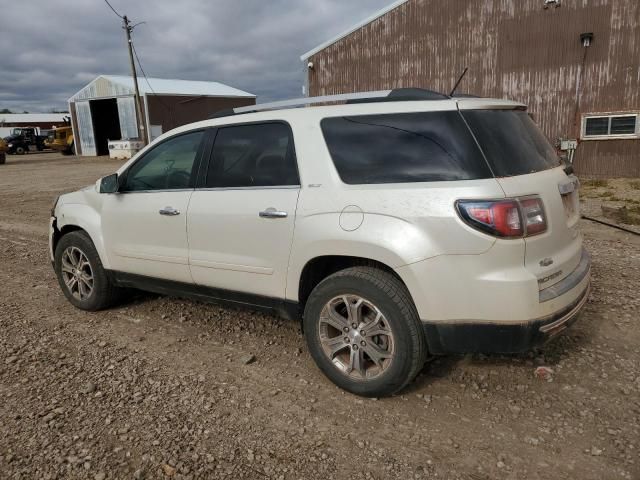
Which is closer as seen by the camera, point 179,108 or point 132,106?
point 132,106

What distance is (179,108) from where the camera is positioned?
1352 inches

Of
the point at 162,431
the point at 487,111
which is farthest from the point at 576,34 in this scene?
the point at 162,431

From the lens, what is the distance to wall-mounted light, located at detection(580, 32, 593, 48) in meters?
13.6

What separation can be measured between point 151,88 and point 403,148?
111ft

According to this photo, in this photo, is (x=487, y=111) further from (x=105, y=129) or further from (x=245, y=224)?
(x=105, y=129)

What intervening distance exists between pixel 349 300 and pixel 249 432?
965 millimetres

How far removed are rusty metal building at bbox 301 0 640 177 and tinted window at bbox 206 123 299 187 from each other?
13.3 m

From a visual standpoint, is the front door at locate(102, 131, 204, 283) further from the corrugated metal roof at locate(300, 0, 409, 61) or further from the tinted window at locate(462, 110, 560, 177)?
the corrugated metal roof at locate(300, 0, 409, 61)

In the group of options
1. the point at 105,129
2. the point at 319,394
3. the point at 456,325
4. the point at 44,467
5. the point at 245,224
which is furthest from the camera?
the point at 105,129

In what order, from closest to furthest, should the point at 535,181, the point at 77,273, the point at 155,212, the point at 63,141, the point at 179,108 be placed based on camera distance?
the point at 535,181 → the point at 155,212 → the point at 77,273 → the point at 179,108 → the point at 63,141

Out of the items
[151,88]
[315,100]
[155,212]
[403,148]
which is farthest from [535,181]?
[151,88]

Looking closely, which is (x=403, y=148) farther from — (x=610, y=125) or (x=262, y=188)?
(x=610, y=125)

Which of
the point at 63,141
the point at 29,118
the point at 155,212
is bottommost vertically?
the point at 155,212

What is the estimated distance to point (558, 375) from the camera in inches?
131
